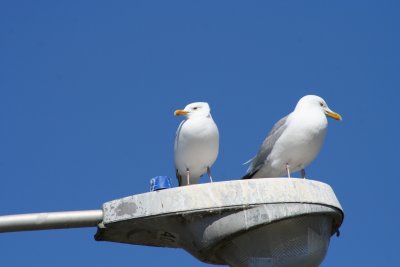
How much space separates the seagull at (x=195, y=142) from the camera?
8633mm

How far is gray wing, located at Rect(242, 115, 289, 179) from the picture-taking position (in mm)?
8852

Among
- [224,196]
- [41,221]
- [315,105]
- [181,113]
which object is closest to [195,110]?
[181,113]

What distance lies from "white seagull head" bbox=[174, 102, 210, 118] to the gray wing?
0.73 meters

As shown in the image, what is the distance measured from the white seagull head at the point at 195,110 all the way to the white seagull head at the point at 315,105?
1000mm

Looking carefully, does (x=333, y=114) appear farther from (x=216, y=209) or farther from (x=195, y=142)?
(x=216, y=209)

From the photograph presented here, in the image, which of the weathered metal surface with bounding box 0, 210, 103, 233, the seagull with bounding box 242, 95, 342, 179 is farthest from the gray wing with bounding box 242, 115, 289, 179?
the weathered metal surface with bounding box 0, 210, 103, 233

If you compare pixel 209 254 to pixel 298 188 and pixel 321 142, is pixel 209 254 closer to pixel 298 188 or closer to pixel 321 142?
pixel 298 188

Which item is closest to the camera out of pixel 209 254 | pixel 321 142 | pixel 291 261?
pixel 291 261

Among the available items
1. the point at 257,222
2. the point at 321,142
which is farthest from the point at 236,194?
the point at 321,142

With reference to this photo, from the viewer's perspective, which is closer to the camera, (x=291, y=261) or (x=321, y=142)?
(x=291, y=261)

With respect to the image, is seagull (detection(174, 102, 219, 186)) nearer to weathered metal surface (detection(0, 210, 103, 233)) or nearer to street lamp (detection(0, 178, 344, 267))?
street lamp (detection(0, 178, 344, 267))

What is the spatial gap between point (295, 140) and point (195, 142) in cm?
105

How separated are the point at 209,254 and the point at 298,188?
2.37ft

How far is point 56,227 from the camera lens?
4848 mm
